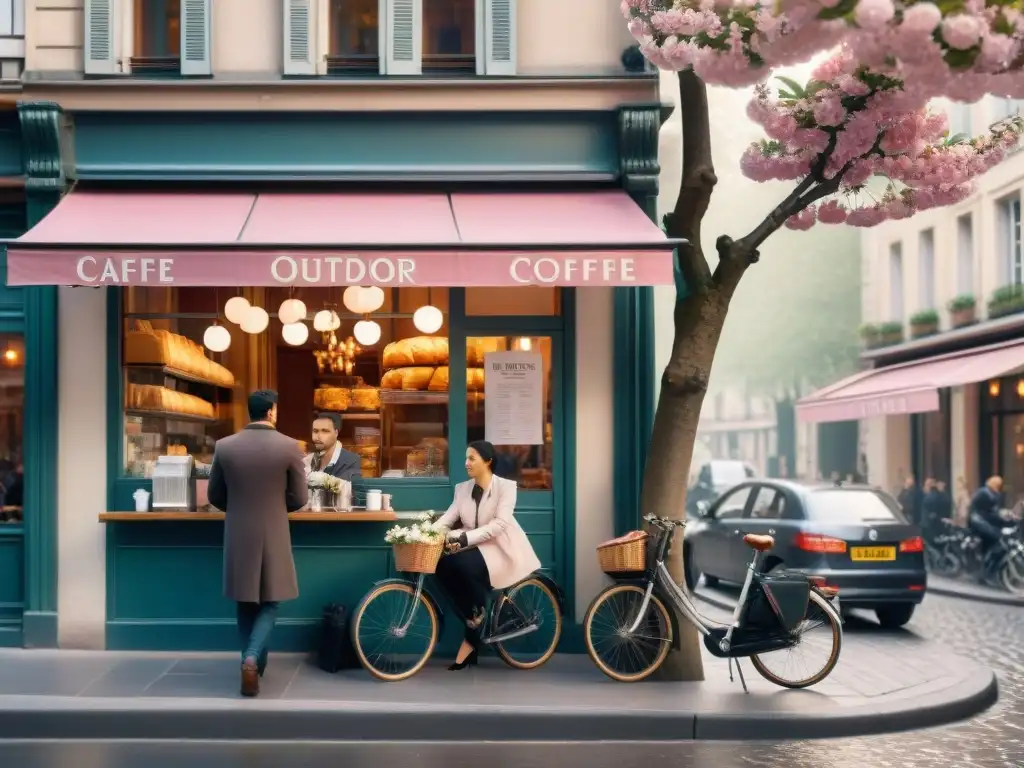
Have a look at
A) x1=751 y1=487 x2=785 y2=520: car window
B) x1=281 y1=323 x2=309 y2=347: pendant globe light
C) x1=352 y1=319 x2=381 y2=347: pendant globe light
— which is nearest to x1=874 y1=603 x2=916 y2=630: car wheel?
x1=751 y1=487 x2=785 y2=520: car window

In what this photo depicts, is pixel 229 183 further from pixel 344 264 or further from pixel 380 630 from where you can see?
pixel 380 630

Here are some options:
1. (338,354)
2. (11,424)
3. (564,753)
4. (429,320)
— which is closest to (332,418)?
(338,354)

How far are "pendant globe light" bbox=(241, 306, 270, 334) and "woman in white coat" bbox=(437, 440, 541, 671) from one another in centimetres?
239

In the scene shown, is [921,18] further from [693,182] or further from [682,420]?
[682,420]

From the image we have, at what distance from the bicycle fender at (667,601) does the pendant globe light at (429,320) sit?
2671mm

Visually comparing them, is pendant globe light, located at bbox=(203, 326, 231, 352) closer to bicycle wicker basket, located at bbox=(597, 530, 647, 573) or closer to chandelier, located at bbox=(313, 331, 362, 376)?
chandelier, located at bbox=(313, 331, 362, 376)

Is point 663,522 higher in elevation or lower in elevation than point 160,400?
lower

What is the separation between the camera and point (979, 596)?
17.9m

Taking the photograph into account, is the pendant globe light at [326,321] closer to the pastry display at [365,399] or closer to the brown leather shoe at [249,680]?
the pastry display at [365,399]

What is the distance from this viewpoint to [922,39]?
20.1 feet

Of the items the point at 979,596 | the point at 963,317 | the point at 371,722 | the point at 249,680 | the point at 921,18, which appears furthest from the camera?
the point at 963,317

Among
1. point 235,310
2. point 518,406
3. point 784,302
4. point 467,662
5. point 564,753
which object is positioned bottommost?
point 564,753

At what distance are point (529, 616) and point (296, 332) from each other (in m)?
3.18

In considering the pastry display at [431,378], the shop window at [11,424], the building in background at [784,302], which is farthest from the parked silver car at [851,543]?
the building in background at [784,302]
